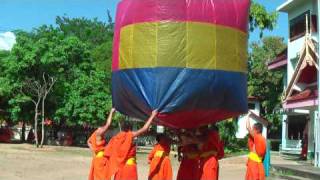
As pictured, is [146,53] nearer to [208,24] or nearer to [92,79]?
[208,24]

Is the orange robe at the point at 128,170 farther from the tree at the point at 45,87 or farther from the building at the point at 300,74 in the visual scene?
the tree at the point at 45,87

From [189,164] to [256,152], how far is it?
1865mm

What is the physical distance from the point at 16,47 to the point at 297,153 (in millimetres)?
16780

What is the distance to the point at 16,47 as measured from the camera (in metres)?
36.2

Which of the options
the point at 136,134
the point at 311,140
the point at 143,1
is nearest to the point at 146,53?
the point at 143,1

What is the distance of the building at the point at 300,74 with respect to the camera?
966 inches

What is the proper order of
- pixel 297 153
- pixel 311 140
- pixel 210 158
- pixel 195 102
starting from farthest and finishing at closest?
pixel 297 153, pixel 311 140, pixel 210 158, pixel 195 102

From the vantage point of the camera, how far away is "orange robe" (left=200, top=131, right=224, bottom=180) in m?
10.9

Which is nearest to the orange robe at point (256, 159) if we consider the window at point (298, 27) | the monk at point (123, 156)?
the monk at point (123, 156)

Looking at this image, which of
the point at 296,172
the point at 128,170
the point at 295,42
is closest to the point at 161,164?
the point at 128,170

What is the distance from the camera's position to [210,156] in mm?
11023

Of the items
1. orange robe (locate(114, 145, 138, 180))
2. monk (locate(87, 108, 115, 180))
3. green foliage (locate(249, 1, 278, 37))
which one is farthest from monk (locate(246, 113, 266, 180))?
green foliage (locate(249, 1, 278, 37))

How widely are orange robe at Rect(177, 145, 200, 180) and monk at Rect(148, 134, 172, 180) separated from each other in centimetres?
31

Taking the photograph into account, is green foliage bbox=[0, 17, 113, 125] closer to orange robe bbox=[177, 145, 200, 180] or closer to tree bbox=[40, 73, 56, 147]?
tree bbox=[40, 73, 56, 147]
